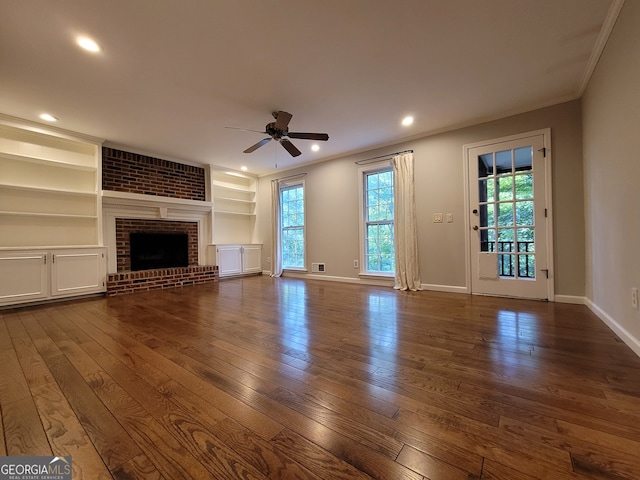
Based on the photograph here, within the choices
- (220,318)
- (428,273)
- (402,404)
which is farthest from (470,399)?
(428,273)

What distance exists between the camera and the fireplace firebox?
185 inches

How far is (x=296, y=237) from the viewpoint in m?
5.91

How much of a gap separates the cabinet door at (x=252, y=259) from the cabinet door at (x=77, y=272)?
101 inches

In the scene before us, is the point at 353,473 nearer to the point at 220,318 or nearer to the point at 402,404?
the point at 402,404

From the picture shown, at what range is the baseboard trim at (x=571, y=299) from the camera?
3069mm

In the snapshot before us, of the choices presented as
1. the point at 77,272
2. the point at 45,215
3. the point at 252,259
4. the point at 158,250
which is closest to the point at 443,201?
the point at 252,259

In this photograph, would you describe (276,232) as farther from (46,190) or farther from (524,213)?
(524,213)

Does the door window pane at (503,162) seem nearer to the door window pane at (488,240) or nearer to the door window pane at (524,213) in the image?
the door window pane at (524,213)

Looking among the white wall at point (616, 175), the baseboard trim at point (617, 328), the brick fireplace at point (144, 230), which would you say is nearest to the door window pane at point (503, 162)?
the white wall at point (616, 175)

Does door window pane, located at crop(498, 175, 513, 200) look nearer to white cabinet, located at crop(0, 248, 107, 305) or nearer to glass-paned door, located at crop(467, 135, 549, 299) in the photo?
glass-paned door, located at crop(467, 135, 549, 299)

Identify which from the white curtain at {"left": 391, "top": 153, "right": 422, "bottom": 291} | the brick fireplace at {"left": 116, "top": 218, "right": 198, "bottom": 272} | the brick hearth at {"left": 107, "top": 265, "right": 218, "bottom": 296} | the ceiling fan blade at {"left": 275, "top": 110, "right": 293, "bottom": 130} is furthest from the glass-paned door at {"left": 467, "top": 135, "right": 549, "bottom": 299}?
the brick fireplace at {"left": 116, "top": 218, "right": 198, "bottom": 272}

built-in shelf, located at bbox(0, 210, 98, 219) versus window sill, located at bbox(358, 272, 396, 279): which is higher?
built-in shelf, located at bbox(0, 210, 98, 219)

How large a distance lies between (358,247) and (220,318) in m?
2.80

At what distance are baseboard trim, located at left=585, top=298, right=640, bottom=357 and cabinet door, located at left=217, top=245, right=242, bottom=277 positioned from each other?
563cm
